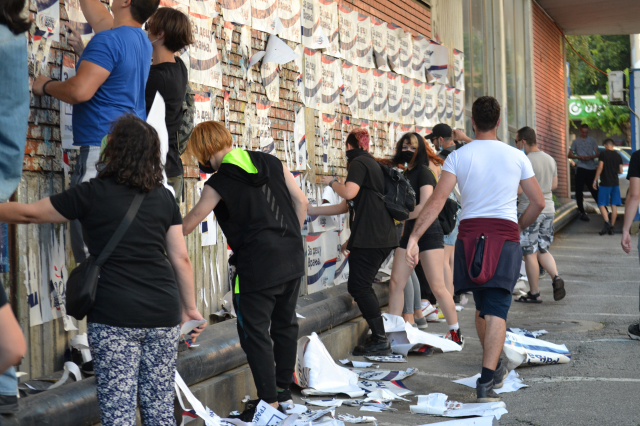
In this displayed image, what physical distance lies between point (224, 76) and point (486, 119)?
214 centimetres

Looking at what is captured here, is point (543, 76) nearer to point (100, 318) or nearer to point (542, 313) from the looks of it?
point (542, 313)

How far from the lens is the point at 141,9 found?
4.30 metres

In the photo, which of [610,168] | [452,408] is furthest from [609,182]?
[452,408]

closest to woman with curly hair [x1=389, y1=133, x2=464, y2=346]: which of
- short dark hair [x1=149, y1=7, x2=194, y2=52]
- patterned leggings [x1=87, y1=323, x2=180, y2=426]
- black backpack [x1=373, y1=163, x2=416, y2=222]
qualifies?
black backpack [x1=373, y1=163, x2=416, y2=222]

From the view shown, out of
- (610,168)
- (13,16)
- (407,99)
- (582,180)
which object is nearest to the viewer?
(13,16)

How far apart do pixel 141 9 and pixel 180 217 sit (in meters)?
1.29

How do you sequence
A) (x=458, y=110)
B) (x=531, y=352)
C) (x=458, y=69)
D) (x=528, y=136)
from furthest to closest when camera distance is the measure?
1. (x=458, y=69)
2. (x=458, y=110)
3. (x=528, y=136)
4. (x=531, y=352)

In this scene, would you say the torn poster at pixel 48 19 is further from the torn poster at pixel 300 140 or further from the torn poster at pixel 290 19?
the torn poster at pixel 300 140

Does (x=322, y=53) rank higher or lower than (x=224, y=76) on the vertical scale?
higher

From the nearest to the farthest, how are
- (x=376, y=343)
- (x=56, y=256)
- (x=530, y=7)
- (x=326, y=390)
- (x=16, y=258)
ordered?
(x=16, y=258), (x=56, y=256), (x=326, y=390), (x=376, y=343), (x=530, y=7)

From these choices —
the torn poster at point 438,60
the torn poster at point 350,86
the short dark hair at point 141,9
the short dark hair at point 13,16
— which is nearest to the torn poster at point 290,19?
the torn poster at point 350,86

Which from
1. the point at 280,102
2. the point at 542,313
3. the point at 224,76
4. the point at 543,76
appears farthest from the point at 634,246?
the point at 224,76

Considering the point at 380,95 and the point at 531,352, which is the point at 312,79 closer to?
the point at 380,95

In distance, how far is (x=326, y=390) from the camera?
5730 mm
